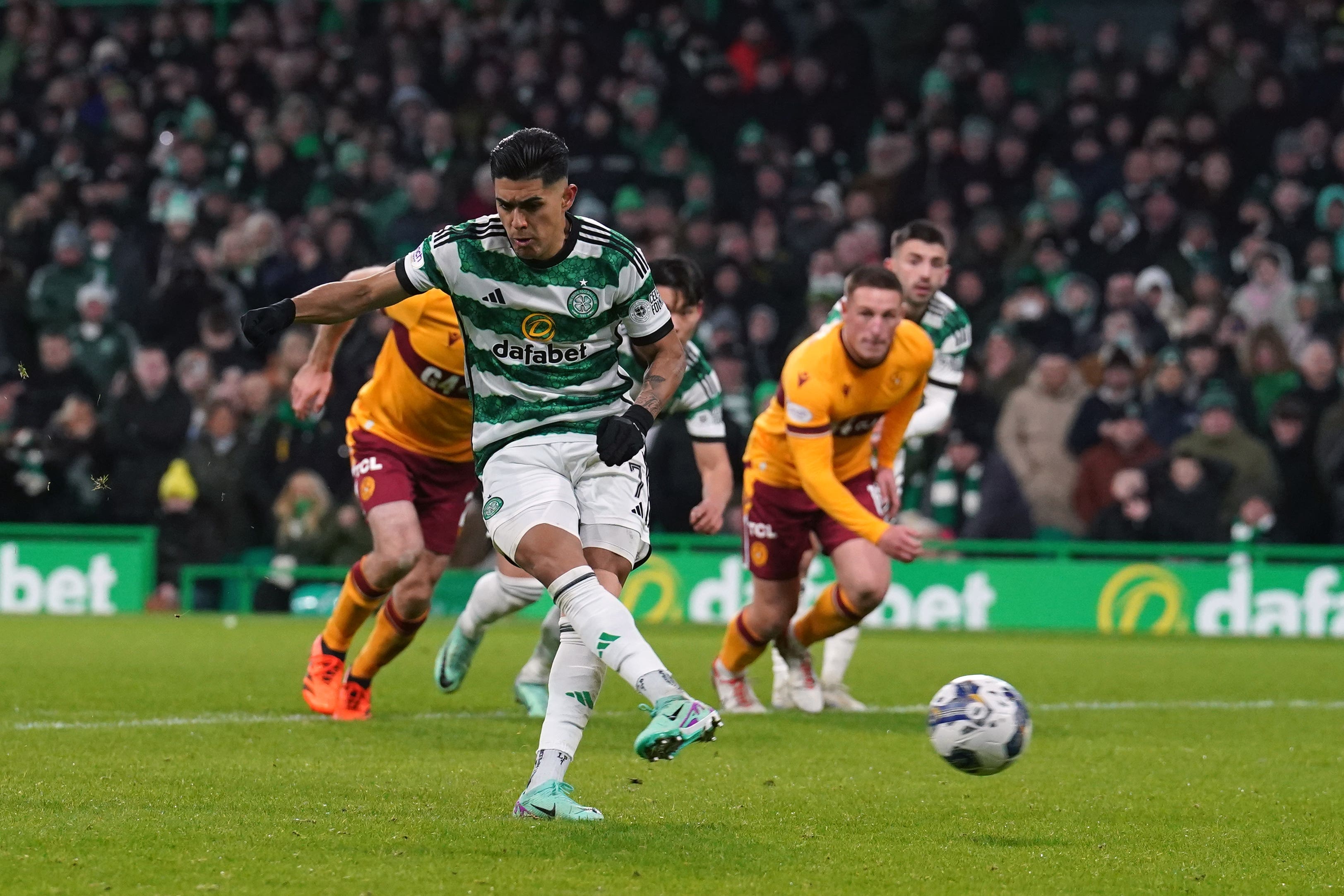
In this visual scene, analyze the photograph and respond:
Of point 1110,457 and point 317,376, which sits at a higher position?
point 317,376

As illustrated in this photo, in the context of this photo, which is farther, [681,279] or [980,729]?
[681,279]

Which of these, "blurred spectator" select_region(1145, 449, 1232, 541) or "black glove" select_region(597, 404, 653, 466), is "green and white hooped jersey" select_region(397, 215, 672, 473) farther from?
Answer: "blurred spectator" select_region(1145, 449, 1232, 541)

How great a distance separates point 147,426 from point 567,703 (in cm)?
1238

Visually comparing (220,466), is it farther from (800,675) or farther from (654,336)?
(654,336)


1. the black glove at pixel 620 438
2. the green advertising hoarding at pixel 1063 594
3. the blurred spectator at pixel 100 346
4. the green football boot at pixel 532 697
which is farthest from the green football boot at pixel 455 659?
the blurred spectator at pixel 100 346

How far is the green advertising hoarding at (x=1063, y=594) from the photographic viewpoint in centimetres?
1586

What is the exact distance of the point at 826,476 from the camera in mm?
8844

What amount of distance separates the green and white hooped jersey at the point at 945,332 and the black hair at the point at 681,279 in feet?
5.40

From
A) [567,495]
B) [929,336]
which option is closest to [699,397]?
[929,336]

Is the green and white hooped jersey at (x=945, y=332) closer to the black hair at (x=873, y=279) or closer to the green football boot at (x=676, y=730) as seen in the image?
the black hair at (x=873, y=279)

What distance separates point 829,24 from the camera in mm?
21031

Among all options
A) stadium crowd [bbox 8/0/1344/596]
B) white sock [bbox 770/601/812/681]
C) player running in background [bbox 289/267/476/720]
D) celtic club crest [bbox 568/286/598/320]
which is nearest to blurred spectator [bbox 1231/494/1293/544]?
stadium crowd [bbox 8/0/1344/596]

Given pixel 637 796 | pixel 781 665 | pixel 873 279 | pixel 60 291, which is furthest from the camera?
pixel 60 291

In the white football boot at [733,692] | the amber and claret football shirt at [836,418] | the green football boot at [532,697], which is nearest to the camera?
the amber and claret football shirt at [836,418]
